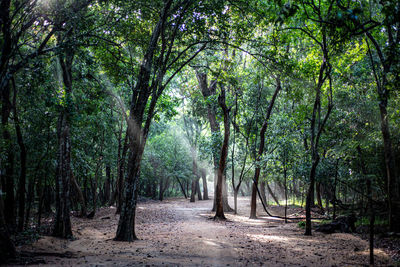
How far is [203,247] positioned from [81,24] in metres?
8.13

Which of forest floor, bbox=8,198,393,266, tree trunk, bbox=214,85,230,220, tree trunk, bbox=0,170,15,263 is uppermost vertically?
tree trunk, bbox=214,85,230,220

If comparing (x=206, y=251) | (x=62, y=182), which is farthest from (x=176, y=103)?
(x=206, y=251)

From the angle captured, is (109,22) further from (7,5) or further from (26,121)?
(26,121)

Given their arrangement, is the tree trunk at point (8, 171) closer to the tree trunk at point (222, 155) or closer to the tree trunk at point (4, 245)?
the tree trunk at point (4, 245)

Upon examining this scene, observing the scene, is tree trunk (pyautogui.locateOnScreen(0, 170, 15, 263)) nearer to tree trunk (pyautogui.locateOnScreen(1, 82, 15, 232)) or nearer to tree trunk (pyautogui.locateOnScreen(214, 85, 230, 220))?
tree trunk (pyautogui.locateOnScreen(1, 82, 15, 232))

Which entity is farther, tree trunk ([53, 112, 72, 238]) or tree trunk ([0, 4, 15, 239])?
tree trunk ([53, 112, 72, 238])

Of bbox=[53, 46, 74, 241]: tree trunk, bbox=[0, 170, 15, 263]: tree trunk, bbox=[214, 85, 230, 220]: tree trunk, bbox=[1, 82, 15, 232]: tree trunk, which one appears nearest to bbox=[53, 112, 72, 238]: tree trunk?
bbox=[53, 46, 74, 241]: tree trunk

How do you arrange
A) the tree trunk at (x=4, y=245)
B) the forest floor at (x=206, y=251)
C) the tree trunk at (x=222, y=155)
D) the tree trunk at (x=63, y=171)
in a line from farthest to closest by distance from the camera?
the tree trunk at (x=222, y=155), the tree trunk at (x=63, y=171), the forest floor at (x=206, y=251), the tree trunk at (x=4, y=245)

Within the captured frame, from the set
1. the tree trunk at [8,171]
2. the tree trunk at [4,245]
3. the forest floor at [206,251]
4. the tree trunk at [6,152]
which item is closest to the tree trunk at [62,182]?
the forest floor at [206,251]

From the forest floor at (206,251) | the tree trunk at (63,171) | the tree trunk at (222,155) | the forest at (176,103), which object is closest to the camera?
the forest floor at (206,251)

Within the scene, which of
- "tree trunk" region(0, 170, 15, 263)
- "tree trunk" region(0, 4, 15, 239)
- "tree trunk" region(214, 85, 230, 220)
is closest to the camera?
"tree trunk" region(0, 170, 15, 263)

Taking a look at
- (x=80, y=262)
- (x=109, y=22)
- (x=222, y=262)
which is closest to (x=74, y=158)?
(x=109, y=22)

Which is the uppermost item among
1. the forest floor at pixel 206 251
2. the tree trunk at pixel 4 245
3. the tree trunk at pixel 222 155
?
the tree trunk at pixel 222 155

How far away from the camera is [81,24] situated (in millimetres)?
8758
